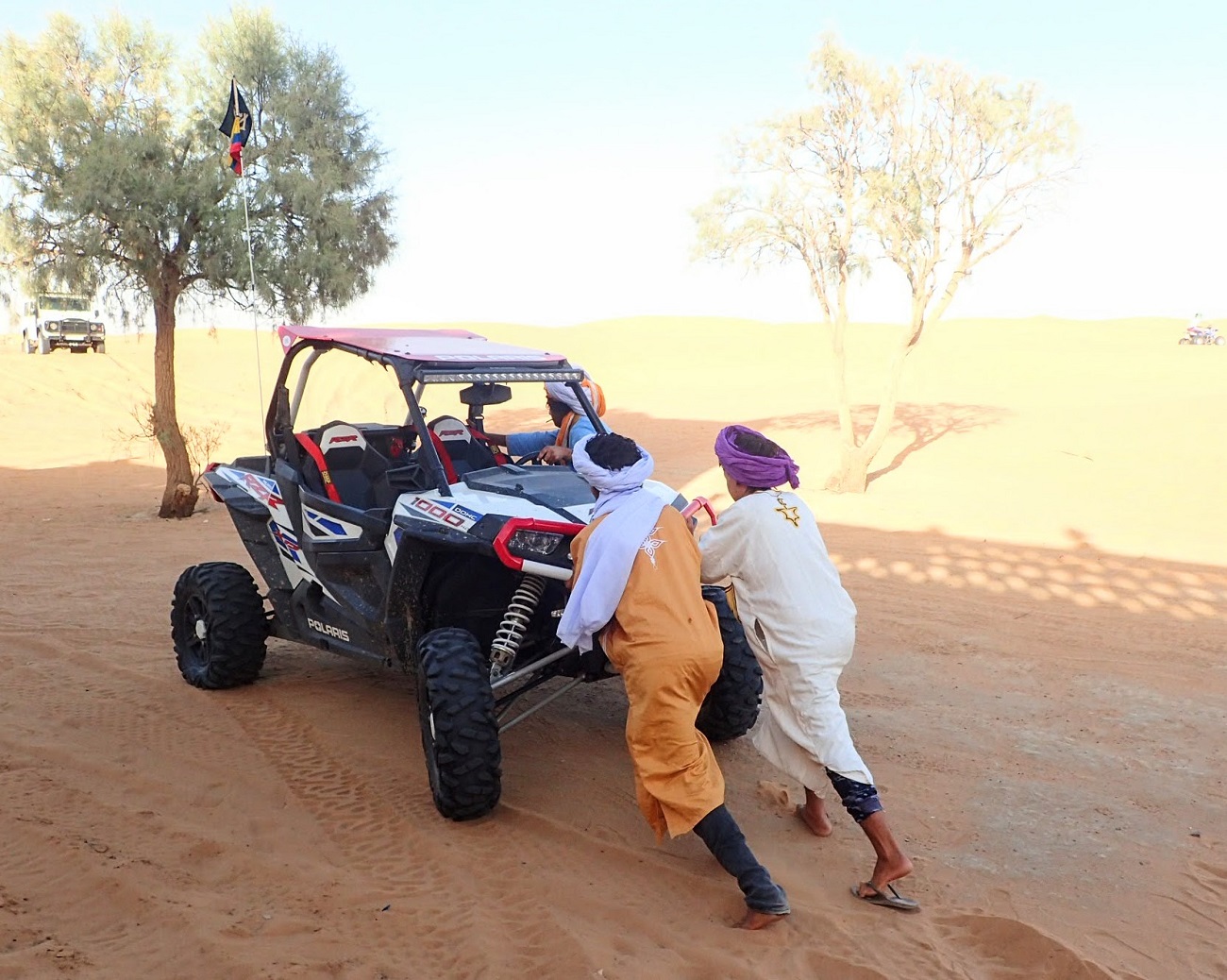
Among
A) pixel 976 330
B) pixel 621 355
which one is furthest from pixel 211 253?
pixel 976 330

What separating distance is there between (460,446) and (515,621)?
Answer: 1670mm

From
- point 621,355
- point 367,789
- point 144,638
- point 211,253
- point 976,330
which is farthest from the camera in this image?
point 976,330

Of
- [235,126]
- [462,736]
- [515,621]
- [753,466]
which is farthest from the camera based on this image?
[235,126]

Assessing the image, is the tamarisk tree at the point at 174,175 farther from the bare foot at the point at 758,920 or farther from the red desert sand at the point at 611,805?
the bare foot at the point at 758,920

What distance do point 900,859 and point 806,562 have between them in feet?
3.83

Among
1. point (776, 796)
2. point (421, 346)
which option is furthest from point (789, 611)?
point (421, 346)

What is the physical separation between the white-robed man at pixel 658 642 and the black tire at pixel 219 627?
3116 millimetres

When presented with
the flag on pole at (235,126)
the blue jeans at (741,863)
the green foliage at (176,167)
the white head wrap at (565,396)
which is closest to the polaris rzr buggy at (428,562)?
the white head wrap at (565,396)

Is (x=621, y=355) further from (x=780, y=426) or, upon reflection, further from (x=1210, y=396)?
(x=1210, y=396)

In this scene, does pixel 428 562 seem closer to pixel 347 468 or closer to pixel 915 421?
pixel 347 468

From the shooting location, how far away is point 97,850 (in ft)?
13.5

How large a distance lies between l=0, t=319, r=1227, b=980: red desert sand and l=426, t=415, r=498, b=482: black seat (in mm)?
1496

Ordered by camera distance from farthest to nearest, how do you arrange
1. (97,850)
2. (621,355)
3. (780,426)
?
1. (621,355)
2. (780,426)
3. (97,850)

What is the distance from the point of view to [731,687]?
5379 mm
